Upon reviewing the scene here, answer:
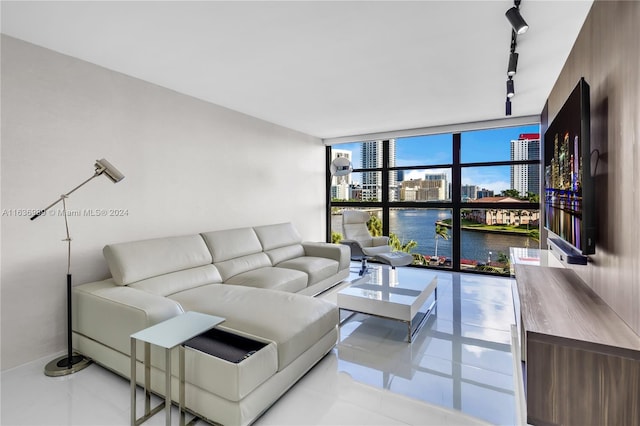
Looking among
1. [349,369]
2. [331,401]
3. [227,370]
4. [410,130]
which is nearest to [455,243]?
[410,130]

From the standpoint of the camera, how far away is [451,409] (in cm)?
→ 191

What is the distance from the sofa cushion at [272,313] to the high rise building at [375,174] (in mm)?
3927

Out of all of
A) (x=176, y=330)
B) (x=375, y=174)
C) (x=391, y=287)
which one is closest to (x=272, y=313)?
(x=176, y=330)

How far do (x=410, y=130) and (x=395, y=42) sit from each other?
3187 mm

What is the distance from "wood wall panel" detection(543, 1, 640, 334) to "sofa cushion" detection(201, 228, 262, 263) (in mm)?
3271

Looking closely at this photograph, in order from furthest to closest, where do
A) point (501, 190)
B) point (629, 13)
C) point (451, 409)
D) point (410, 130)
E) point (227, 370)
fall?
point (410, 130) → point (501, 190) → point (451, 409) → point (227, 370) → point (629, 13)

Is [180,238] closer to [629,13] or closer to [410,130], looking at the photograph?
[629,13]

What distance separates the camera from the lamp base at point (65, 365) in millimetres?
2286

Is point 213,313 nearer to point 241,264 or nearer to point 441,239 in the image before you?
point 241,264

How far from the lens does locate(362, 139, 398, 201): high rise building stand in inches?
237

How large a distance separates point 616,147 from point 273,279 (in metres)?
2.83

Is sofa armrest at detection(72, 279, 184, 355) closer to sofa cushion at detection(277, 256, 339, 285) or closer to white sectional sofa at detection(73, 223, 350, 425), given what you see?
white sectional sofa at detection(73, 223, 350, 425)

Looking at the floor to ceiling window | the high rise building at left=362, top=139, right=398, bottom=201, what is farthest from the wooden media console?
the high rise building at left=362, top=139, right=398, bottom=201

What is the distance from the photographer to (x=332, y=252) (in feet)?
14.8
